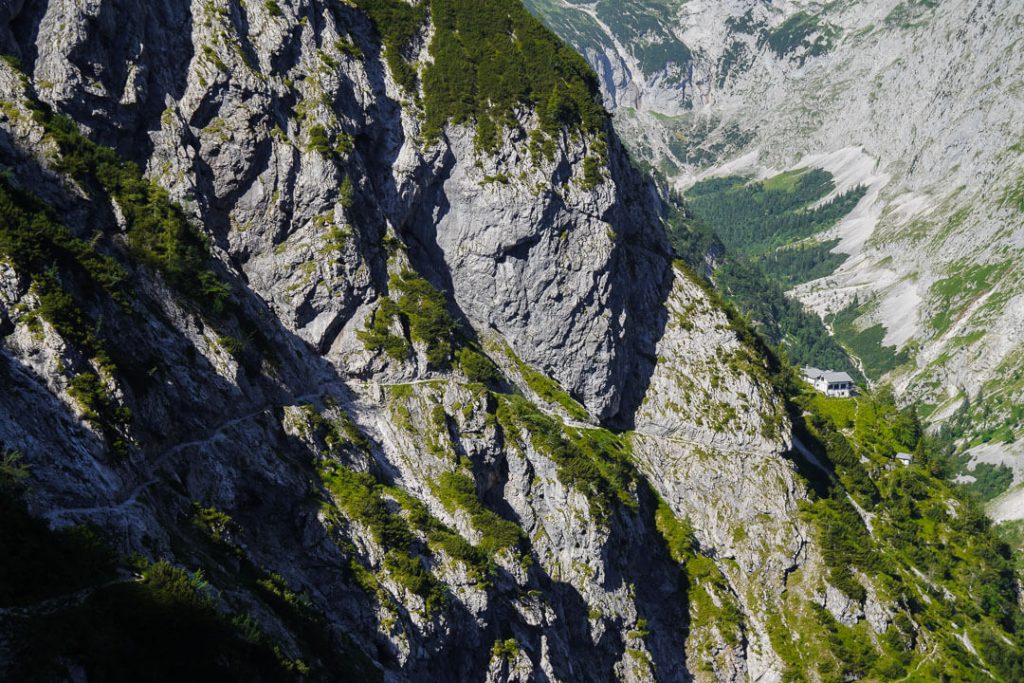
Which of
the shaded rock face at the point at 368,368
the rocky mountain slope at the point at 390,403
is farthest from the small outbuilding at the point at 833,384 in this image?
the shaded rock face at the point at 368,368

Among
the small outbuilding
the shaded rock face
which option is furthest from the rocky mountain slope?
A: the small outbuilding

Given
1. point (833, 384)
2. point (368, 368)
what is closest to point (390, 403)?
point (368, 368)

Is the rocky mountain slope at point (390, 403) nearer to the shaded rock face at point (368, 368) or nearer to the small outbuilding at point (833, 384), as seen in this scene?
the shaded rock face at point (368, 368)

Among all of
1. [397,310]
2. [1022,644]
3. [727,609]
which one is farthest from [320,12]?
[1022,644]

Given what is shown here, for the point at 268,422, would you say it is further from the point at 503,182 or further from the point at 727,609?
the point at 727,609

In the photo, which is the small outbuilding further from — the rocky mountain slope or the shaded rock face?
the shaded rock face
